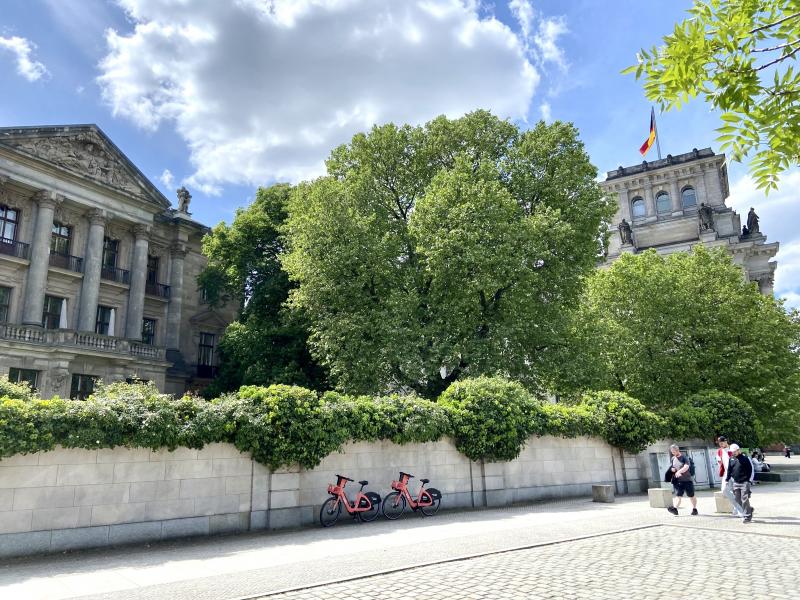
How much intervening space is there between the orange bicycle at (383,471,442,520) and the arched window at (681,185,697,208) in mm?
66530

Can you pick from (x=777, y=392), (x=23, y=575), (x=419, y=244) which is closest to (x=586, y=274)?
(x=419, y=244)

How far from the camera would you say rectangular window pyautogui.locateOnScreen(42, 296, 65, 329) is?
35.5 m

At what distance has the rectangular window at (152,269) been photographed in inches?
1711

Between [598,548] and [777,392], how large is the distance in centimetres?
2576

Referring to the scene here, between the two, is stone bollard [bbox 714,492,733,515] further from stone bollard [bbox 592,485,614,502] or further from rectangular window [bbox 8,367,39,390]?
rectangular window [bbox 8,367,39,390]

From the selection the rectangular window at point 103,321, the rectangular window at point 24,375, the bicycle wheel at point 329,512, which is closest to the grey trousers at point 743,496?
the bicycle wheel at point 329,512

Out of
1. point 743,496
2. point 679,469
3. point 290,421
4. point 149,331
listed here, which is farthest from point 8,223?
point 743,496

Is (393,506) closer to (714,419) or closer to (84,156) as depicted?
(714,419)

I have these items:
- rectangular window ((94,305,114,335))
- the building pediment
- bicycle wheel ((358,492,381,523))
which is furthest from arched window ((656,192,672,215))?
bicycle wheel ((358,492,381,523))

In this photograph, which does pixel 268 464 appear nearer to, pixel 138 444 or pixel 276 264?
pixel 138 444

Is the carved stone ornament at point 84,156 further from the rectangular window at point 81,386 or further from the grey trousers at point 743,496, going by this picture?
the grey trousers at point 743,496

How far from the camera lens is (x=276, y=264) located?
Result: 3509cm

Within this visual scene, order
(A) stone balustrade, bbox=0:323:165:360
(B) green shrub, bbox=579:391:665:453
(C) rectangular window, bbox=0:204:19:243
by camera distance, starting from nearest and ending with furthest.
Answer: (B) green shrub, bbox=579:391:665:453 → (A) stone balustrade, bbox=0:323:165:360 → (C) rectangular window, bbox=0:204:19:243

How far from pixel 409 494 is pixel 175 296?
32865 millimetres
